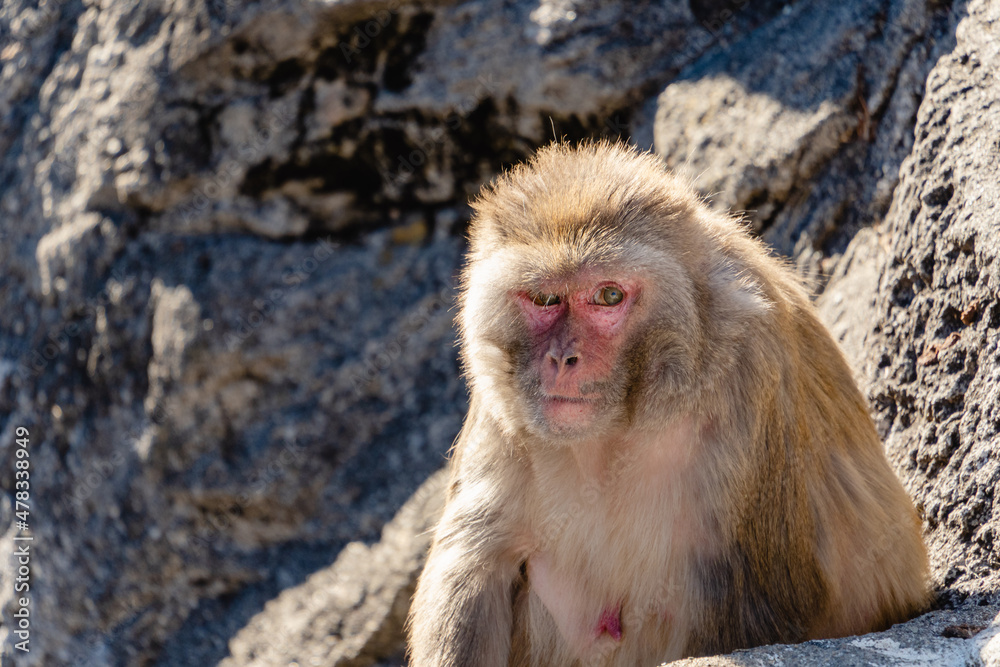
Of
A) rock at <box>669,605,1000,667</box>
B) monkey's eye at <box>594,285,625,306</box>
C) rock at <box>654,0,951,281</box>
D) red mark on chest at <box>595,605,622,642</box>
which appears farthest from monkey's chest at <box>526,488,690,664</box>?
rock at <box>654,0,951,281</box>

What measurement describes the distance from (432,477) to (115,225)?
241cm

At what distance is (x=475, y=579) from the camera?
2971 millimetres

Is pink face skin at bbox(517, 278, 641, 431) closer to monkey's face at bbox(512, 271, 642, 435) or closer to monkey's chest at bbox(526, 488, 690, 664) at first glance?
monkey's face at bbox(512, 271, 642, 435)

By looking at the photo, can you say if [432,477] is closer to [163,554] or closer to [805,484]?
[163,554]

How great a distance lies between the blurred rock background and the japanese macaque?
77.6 inches

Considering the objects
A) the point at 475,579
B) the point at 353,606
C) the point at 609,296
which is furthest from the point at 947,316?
the point at 353,606

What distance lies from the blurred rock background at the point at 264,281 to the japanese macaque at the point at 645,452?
6.47 ft

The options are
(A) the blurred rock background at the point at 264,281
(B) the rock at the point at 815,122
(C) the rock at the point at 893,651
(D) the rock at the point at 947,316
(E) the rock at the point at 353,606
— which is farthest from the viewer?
(A) the blurred rock background at the point at 264,281

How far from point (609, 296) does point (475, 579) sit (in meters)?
0.99

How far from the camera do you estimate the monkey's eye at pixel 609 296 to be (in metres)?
2.65

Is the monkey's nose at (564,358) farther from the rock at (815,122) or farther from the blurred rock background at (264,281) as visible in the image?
the blurred rock background at (264,281)

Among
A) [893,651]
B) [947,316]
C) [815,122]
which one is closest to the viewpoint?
[893,651]

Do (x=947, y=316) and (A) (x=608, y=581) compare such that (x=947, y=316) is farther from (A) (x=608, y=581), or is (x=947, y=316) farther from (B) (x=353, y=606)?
(B) (x=353, y=606)

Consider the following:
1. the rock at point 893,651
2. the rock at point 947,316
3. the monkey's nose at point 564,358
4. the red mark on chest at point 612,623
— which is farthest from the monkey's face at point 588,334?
the rock at point 947,316
